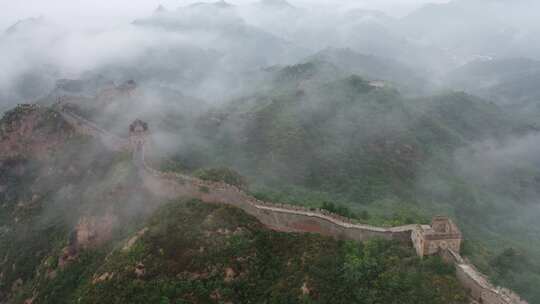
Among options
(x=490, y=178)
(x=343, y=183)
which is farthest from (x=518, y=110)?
(x=343, y=183)

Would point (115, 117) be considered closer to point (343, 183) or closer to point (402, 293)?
point (343, 183)

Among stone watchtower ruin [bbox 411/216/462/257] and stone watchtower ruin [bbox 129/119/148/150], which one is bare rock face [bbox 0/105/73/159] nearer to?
stone watchtower ruin [bbox 129/119/148/150]

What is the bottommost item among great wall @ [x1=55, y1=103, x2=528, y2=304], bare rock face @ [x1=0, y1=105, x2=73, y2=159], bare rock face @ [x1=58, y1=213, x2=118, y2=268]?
bare rock face @ [x1=0, y1=105, x2=73, y2=159]

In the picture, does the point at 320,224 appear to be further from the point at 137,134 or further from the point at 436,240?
the point at 137,134

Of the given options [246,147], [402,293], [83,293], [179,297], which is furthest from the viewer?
[246,147]

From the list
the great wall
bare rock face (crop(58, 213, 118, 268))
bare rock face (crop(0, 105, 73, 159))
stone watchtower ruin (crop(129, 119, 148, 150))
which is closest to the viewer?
the great wall

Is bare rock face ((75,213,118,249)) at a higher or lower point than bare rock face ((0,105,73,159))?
higher

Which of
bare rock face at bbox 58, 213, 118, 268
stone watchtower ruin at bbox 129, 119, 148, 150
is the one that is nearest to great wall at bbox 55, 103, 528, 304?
stone watchtower ruin at bbox 129, 119, 148, 150
